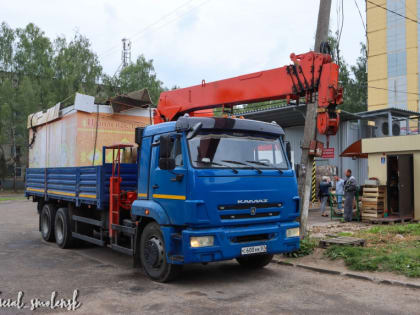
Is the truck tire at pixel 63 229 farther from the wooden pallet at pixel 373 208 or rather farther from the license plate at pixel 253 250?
the wooden pallet at pixel 373 208

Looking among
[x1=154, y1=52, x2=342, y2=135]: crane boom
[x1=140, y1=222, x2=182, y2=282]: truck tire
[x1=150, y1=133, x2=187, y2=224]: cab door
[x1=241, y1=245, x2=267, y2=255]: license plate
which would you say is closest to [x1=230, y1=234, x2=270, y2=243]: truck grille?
[x1=241, y1=245, x2=267, y2=255]: license plate

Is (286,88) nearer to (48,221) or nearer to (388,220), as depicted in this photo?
(48,221)

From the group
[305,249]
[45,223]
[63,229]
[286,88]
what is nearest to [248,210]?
[286,88]

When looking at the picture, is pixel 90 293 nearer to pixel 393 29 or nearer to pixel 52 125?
pixel 52 125

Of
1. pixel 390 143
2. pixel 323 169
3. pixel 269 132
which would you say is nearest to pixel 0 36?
pixel 323 169

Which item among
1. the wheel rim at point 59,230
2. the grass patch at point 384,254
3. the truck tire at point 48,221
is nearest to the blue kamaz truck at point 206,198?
the grass patch at point 384,254

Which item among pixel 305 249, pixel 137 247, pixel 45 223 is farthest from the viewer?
pixel 45 223

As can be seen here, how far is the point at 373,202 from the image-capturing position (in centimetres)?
1485

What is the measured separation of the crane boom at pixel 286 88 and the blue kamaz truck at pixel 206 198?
94 centimetres

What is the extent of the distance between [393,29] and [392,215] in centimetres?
2906

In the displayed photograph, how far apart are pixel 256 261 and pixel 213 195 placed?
7.51 feet

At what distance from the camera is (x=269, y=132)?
24.6 feet

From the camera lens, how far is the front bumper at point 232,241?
6398 mm

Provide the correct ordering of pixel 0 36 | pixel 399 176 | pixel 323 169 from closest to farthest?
pixel 399 176 → pixel 323 169 → pixel 0 36
